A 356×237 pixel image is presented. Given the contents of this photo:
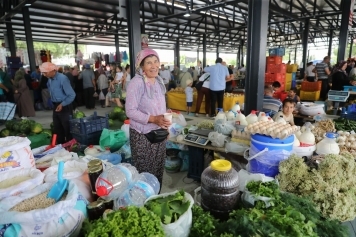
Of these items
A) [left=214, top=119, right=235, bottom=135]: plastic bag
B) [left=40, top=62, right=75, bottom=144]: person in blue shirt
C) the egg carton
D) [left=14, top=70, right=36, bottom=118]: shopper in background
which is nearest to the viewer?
the egg carton

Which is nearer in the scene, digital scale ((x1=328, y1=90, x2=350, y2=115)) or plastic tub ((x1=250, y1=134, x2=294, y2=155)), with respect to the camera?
plastic tub ((x1=250, y1=134, x2=294, y2=155))

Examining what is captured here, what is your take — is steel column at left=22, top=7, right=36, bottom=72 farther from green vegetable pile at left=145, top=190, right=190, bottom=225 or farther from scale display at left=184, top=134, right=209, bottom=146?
green vegetable pile at left=145, top=190, right=190, bottom=225

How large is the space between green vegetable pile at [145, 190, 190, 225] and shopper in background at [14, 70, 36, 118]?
766cm

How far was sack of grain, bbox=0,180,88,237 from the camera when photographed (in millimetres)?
1038

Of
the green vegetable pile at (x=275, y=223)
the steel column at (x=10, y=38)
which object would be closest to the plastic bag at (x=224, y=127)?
the green vegetable pile at (x=275, y=223)

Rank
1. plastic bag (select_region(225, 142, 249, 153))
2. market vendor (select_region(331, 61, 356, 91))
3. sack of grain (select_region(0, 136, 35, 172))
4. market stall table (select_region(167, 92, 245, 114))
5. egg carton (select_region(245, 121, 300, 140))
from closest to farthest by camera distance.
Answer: sack of grain (select_region(0, 136, 35, 172))
egg carton (select_region(245, 121, 300, 140))
plastic bag (select_region(225, 142, 249, 153))
market vendor (select_region(331, 61, 356, 91))
market stall table (select_region(167, 92, 245, 114))

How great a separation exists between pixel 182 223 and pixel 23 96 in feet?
26.3

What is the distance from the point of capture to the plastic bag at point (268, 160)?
2.08 m

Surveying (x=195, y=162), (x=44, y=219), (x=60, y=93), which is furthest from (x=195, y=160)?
(x=44, y=219)

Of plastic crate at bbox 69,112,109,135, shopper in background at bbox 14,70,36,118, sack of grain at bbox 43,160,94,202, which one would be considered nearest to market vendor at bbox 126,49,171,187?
sack of grain at bbox 43,160,94,202

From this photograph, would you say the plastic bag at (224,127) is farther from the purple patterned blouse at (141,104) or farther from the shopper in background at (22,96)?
the shopper in background at (22,96)

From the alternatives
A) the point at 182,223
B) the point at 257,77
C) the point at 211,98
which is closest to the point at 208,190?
the point at 182,223

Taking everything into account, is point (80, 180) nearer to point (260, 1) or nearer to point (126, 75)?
point (260, 1)

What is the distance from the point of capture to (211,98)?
7211 mm
